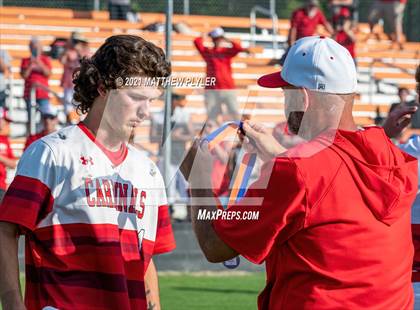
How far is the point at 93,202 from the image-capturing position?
338 centimetres

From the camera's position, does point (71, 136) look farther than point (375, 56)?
No

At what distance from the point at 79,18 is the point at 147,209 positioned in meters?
14.0

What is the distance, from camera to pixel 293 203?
118 inches

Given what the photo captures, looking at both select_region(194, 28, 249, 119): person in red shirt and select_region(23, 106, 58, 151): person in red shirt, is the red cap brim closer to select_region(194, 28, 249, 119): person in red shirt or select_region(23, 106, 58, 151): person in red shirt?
select_region(194, 28, 249, 119): person in red shirt

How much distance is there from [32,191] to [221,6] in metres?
13.0

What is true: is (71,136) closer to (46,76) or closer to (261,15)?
(46,76)

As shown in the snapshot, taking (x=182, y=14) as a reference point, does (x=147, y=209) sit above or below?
above

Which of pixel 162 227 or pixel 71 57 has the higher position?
pixel 162 227

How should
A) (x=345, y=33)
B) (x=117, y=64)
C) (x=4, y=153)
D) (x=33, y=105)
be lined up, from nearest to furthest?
(x=117, y=64) → (x=4, y=153) → (x=33, y=105) → (x=345, y=33)

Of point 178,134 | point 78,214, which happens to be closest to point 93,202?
point 78,214

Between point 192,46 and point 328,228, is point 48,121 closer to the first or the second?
point 192,46

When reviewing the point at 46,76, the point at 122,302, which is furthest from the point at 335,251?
the point at 46,76

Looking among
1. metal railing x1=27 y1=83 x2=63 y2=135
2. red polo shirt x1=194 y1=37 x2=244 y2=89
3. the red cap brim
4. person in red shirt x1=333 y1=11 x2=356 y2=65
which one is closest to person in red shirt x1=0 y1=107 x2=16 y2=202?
metal railing x1=27 y1=83 x2=63 y2=135

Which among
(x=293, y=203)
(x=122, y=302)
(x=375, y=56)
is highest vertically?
(x=293, y=203)
